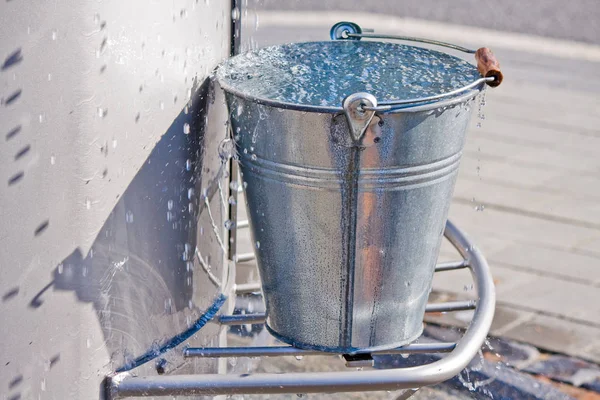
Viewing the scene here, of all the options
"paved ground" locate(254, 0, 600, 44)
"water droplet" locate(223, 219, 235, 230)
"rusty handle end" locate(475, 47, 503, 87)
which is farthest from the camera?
"paved ground" locate(254, 0, 600, 44)

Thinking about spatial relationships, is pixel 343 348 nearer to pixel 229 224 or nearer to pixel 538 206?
pixel 229 224

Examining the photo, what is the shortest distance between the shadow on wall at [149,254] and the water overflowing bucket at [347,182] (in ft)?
0.31

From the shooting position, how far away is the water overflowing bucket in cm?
138

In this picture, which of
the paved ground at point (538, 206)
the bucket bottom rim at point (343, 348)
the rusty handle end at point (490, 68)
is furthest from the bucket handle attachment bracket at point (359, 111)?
the paved ground at point (538, 206)

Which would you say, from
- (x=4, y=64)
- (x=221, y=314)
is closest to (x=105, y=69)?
(x=4, y=64)

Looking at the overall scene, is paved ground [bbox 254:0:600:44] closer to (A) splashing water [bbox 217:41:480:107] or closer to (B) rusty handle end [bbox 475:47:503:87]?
(A) splashing water [bbox 217:41:480:107]

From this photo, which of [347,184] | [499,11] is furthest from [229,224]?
[499,11]

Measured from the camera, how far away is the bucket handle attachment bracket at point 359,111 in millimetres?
1313

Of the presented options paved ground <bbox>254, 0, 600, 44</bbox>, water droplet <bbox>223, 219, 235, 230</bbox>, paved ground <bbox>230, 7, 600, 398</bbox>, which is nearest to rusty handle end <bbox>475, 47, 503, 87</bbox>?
water droplet <bbox>223, 219, 235, 230</bbox>

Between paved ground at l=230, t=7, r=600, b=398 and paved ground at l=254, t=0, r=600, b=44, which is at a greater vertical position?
paved ground at l=230, t=7, r=600, b=398

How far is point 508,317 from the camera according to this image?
9.37ft

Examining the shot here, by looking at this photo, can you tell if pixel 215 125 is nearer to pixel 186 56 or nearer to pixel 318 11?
pixel 186 56

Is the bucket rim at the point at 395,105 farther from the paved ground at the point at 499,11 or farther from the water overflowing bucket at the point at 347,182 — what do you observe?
the paved ground at the point at 499,11

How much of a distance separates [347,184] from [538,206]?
241 cm
